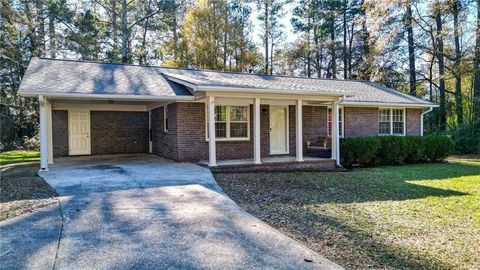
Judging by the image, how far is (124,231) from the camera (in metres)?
5.32

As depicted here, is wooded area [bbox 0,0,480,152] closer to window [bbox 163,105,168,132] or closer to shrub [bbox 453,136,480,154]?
shrub [bbox 453,136,480,154]

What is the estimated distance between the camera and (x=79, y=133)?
51.4ft

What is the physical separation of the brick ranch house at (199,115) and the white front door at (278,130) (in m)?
0.04

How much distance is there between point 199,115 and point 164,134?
218 centimetres

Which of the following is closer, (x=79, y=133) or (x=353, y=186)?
(x=353, y=186)

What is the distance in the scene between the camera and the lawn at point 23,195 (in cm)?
650

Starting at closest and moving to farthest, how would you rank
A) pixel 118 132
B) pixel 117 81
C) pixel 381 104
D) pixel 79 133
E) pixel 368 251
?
pixel 368 251
pixel 117 81
pixel 79 133
pixel 118 132
pixel 381 104

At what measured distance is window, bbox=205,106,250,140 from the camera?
13.8 m

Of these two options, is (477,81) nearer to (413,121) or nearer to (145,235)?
(413,121)

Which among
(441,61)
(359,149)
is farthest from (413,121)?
(441,61)

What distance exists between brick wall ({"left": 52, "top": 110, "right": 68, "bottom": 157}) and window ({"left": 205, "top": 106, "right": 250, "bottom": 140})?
660 centimetres

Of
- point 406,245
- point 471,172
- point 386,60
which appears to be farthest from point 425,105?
point 406,245

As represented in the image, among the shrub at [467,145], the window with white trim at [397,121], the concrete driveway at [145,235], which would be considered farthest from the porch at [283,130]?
the shrub at [467,145]

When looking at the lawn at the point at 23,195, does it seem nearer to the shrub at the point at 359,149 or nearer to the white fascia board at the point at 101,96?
the white fascia board at the point at 101,96
